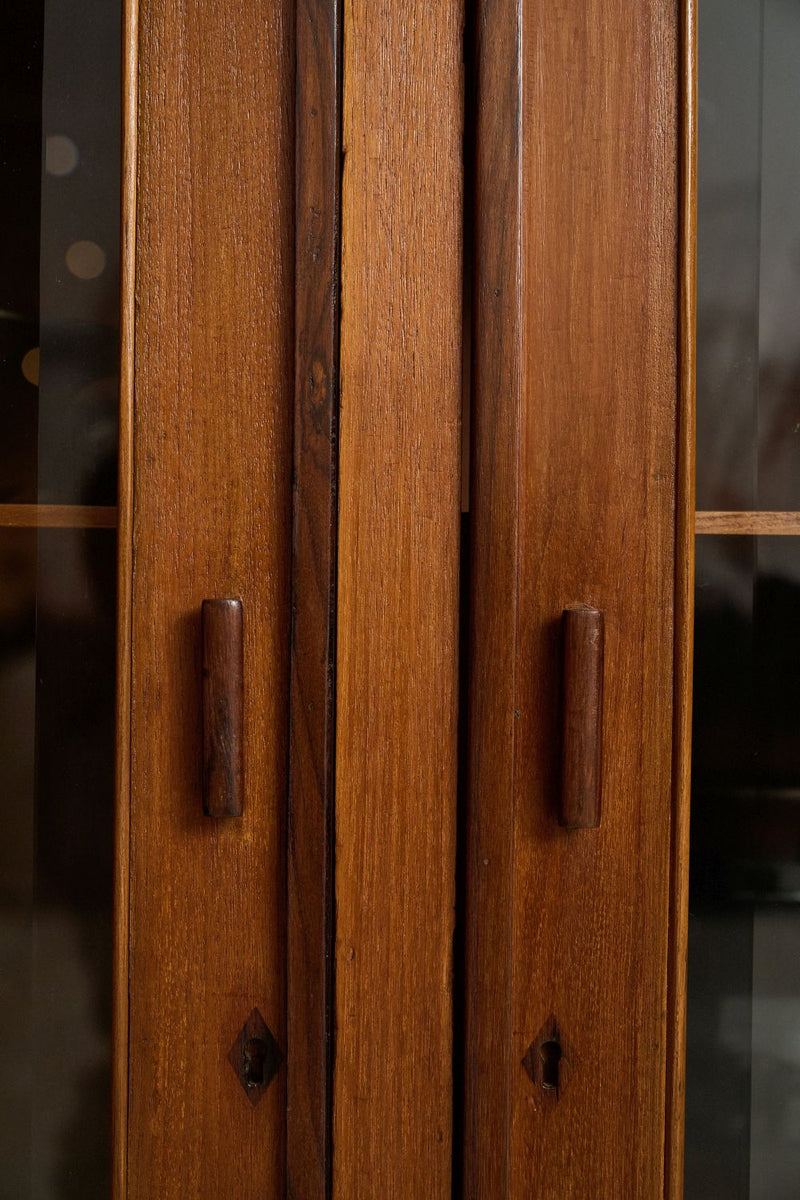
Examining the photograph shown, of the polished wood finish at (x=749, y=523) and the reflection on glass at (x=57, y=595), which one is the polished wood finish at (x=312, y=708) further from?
the polished wood finish at (x=749, y=523)

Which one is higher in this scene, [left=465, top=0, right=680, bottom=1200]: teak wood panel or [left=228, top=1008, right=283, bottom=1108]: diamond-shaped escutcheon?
[left=465, top=0, right=680, bottom=1200]: teak wood panel

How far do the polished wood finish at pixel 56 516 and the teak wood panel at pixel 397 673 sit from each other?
0.56ft

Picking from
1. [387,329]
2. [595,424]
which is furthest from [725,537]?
[387,329]

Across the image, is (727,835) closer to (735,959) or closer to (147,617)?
(735,959)

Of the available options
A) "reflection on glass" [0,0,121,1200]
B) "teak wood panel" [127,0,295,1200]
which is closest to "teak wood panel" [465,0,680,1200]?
"teak wood panel" [127,0,295,1200]

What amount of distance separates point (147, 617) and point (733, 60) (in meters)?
0.55

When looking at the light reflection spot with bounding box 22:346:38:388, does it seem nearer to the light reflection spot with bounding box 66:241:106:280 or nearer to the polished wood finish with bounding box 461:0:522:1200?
the light reflection spot with bounding box 66:241:106:280

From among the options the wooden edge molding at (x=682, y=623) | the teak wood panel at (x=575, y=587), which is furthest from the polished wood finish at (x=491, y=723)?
the wooden edge molding at (x=682, y=623)

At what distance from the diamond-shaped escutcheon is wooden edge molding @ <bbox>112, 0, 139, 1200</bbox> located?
2.9 inches

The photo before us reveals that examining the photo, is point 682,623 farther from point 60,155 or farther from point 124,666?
point 60,155

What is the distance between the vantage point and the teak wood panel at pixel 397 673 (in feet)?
1.50

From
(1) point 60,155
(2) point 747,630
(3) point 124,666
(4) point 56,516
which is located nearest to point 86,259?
(1) point 60,155

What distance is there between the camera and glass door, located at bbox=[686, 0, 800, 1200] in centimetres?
50

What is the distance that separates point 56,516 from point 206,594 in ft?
0.42
